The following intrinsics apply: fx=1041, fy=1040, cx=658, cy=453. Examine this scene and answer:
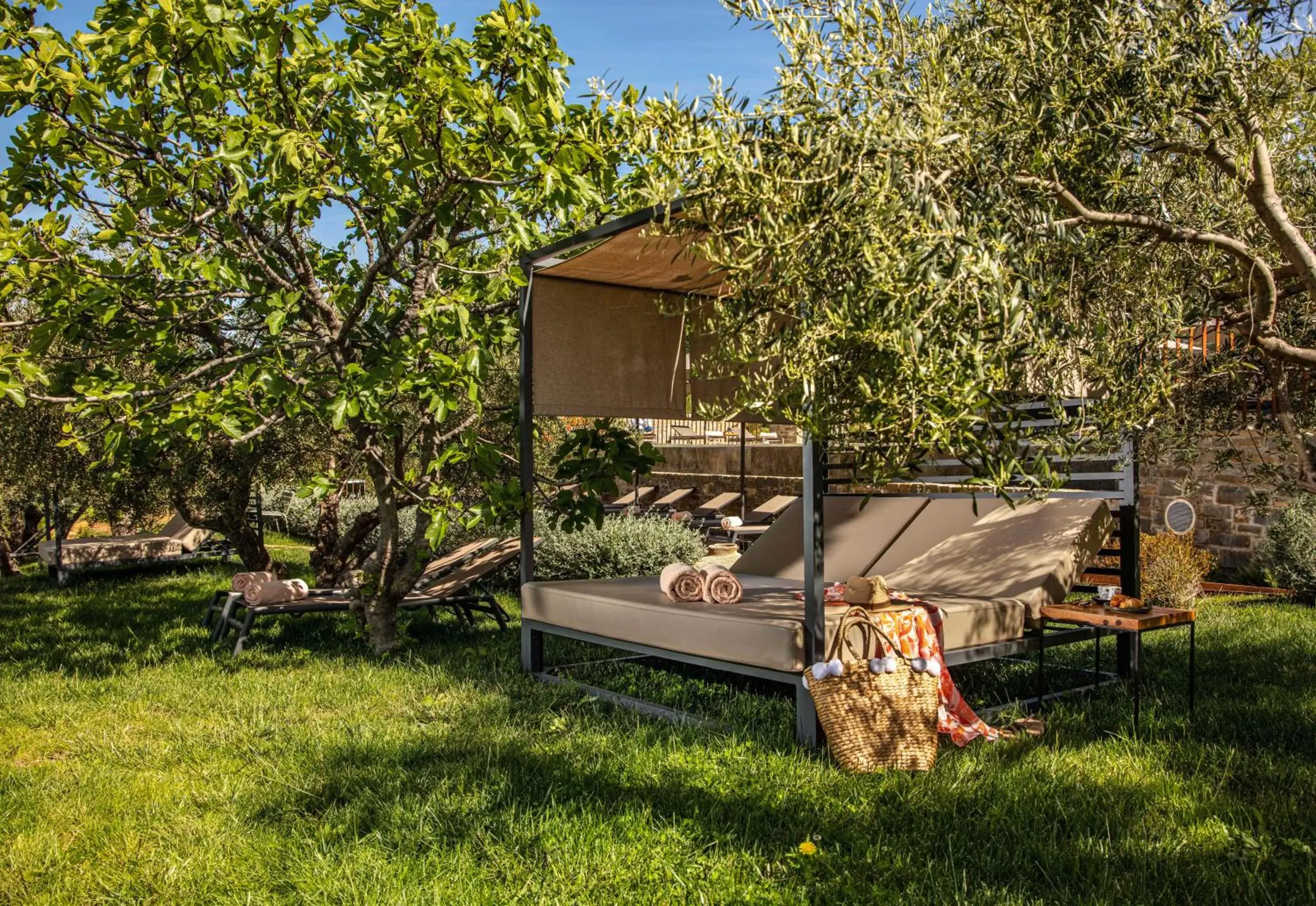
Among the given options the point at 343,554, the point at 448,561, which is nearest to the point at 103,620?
the point at 343,554

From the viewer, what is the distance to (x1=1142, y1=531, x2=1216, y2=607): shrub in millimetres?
9789

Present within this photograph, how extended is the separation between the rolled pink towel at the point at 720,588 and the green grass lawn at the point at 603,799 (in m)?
0.58

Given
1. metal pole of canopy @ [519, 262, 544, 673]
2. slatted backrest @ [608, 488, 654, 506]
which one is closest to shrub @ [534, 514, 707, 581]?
metal pole of canopy @ [519, 262, 544, 673]

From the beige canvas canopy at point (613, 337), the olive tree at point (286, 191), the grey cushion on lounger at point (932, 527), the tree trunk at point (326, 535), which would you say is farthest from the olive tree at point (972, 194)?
the tree trunk at point (326, 535)

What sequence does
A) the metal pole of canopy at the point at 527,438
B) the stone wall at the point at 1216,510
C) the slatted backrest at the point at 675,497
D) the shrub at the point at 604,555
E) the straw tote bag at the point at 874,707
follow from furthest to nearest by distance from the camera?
the slatted backrest at the point at 675,497
the stone wall at the point at 1216,510
the shrub at the point at 604,555
the metal pole of canopy at the point at 527,438
the straw tote bag at the point at 874,707

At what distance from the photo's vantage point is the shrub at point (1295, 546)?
966cm

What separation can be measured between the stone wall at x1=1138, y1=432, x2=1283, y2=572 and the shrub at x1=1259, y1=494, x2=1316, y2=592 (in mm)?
682

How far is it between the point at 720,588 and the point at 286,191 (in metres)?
3.34

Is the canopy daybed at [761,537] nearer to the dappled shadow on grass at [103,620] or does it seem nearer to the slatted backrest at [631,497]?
the dappled shadow on grass at [103,620]

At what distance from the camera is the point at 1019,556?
248 inches

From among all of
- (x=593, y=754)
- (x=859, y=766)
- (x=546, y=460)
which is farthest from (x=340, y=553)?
(x=859, y=766)

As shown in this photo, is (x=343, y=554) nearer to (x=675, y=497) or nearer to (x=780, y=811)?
(x=780, y=811)

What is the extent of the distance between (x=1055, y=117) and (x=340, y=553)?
878 cm

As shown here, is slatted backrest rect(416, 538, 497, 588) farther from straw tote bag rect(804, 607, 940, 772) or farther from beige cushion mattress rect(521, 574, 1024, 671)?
straw tote bag rect(804, 607, 940, 772)
